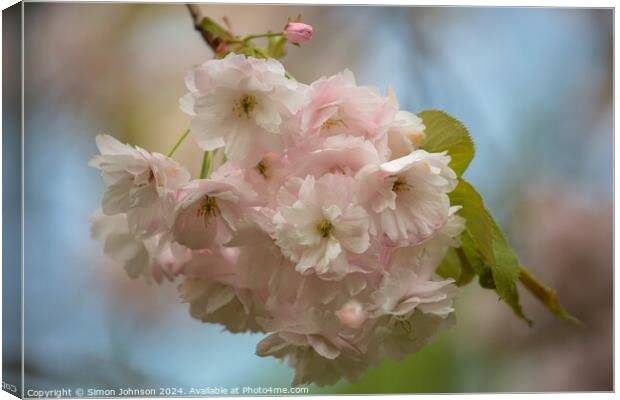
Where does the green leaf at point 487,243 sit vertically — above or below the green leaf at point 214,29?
below

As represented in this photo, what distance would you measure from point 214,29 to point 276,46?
0.08m

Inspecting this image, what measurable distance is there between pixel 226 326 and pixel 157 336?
0.25m

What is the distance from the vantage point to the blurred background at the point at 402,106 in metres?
1.23

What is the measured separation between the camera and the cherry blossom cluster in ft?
2.89

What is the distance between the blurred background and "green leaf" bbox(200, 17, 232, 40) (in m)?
0.13

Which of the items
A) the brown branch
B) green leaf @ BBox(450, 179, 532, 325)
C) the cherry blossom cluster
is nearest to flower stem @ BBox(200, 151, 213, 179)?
the cherry blossom cluster

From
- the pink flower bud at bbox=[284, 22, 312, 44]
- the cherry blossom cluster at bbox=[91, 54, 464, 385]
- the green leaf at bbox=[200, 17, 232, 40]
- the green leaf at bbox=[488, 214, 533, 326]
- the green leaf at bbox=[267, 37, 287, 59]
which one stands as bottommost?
the green leaf at bbox=[488, 214, 533, 326]

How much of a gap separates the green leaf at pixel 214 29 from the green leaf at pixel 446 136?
26 centimetres

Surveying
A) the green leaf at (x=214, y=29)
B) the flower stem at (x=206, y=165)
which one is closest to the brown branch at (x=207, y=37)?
the green leaf at (x=214, y=29)

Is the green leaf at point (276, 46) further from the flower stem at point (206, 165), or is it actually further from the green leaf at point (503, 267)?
the green leaf at point (503, 267)

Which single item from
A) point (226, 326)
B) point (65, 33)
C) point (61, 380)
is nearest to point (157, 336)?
point (61, 380)

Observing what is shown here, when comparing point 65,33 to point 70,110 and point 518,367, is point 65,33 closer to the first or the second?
point 70,110

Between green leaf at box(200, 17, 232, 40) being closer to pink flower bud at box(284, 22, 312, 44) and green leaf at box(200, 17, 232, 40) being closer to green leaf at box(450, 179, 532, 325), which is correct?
pink flower bud at box(284, 22, 312, 44)

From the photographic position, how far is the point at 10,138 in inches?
48.1
